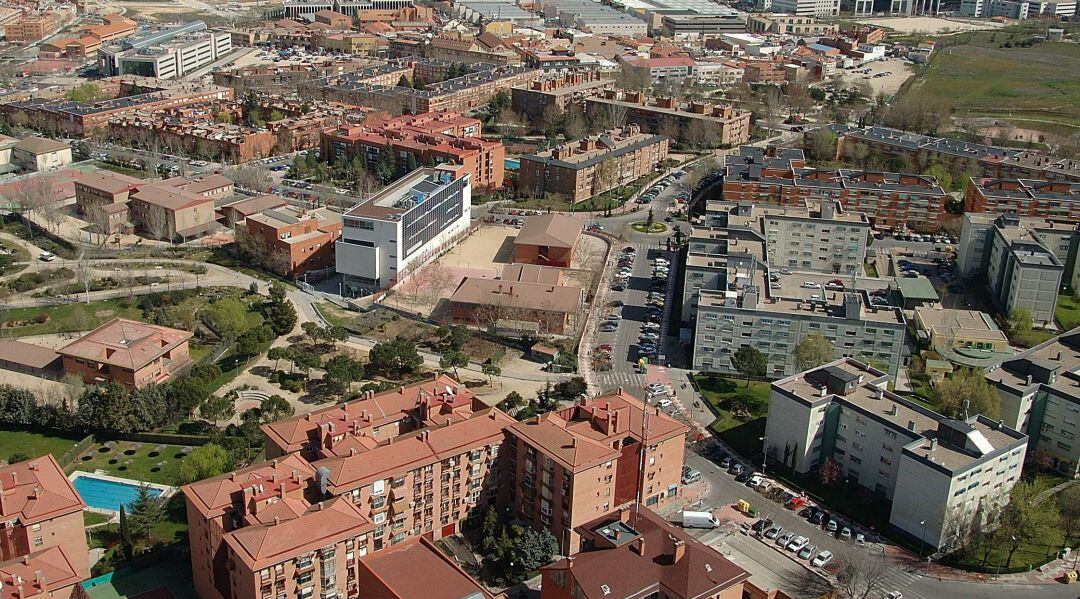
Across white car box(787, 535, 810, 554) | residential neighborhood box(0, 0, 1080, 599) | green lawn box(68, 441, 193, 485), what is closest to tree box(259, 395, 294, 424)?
residential neighborhood box(0, 0, 1080, 599)

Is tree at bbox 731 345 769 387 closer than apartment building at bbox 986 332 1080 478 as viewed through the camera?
No

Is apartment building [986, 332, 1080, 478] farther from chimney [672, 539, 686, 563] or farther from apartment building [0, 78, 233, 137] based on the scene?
apartment building [0, 78, 233, 137]

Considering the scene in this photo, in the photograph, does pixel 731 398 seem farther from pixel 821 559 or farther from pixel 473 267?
pixel 473 267

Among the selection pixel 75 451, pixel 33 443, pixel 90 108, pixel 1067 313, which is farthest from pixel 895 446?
pixel 90 108

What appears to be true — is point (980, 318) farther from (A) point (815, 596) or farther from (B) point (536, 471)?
(B) point (536, 471)

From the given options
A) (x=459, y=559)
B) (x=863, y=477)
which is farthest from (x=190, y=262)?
(x=863, y=477)

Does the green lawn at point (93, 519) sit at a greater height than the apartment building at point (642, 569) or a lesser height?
lesser

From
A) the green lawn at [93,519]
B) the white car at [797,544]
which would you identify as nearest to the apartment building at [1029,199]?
the white car at [797,544]

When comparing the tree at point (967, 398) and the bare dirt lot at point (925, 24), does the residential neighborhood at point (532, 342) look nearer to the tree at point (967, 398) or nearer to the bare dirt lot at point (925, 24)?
the tree at point (967, 398)
